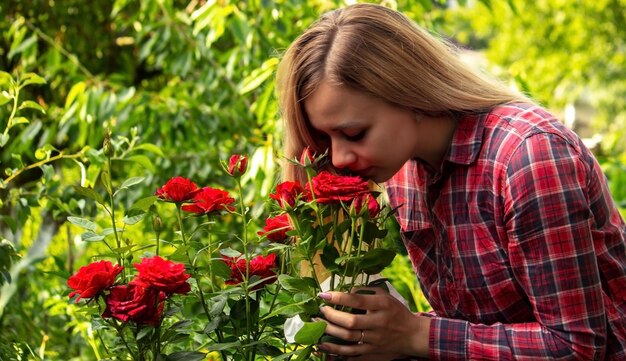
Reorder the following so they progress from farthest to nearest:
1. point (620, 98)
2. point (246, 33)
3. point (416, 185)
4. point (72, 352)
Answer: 1. point (620, 98)
2. point (246, 33)
3. point (72, 352)
4. point (416, 185)

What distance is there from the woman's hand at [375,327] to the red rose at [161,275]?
0.24 metres

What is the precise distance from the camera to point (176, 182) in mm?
1518

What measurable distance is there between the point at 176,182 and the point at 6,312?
1.12 m

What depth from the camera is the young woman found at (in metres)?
1.57

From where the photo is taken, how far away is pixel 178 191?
59.7 inches

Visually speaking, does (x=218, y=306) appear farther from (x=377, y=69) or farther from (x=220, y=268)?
(x=377, y=69)

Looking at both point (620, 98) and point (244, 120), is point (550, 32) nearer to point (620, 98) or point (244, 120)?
point (620, 98)

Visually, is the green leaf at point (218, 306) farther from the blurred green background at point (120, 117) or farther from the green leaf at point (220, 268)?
the blurred green background at point (120, 117)

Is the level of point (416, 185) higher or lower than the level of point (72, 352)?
higher

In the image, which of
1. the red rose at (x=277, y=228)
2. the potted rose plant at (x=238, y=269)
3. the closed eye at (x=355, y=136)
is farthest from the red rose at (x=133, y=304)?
the closed eye at (x=355, y=136)

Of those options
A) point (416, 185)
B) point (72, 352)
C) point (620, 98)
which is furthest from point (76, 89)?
point (620, 98)

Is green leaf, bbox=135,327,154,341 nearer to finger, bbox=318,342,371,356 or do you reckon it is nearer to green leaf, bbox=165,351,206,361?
green leaf, bbox=165,351,206,361

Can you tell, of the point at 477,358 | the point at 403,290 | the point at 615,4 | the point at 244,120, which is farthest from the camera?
the point at 615,4

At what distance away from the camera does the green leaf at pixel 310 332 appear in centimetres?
145
